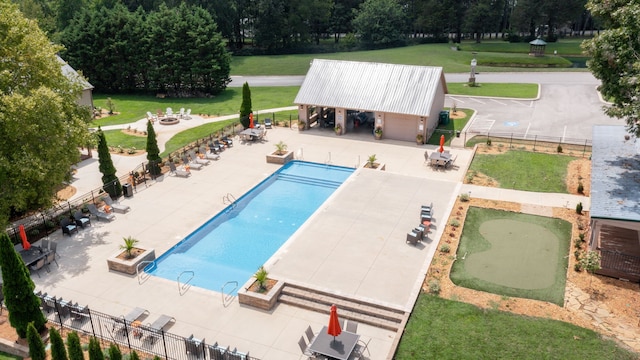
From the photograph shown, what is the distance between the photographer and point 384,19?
8706 cm

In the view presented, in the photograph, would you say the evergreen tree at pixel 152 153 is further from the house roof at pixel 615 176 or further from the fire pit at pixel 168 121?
the house roof at pixel 615 176

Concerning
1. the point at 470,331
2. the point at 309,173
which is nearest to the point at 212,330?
the point at 470,331

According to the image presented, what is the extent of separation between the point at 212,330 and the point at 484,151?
2437cm

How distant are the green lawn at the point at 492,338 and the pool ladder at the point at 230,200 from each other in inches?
511

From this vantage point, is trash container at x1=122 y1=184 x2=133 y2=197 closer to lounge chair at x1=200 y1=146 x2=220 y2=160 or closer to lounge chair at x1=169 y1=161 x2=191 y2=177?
Answer: lounge chair at x1=169 y1=161 x2=191 y2=177

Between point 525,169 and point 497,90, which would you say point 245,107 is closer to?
point 525,169

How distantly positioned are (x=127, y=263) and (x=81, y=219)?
5709 mm

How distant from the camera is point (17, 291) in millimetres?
16047

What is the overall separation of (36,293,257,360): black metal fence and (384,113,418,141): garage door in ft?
79.8

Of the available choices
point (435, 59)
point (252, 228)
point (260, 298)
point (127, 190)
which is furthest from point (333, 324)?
point (435, 59)

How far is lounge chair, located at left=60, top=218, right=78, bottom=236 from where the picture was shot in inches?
954

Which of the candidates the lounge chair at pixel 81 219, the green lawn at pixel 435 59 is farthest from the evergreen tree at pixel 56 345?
the green lawn at pixel 435 59

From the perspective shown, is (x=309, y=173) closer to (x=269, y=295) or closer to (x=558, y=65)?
(x=269, y=295)

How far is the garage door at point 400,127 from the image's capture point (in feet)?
121
